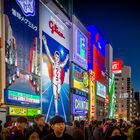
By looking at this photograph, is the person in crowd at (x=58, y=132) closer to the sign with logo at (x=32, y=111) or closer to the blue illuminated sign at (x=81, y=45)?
the sign with logo at (x=32, y=111)

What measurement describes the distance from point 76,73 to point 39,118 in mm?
35586

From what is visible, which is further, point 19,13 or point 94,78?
point 94,78

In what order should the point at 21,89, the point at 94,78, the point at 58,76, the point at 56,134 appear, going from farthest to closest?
the point at 94,78
the point at 58,76
the point at 21,89
the point at 56,134

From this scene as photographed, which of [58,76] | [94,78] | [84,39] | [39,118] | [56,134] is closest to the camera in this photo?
[56,134]

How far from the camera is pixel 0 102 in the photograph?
75.9ft

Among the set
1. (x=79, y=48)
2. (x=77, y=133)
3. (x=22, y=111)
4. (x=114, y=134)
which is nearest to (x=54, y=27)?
(x=79, y=48)

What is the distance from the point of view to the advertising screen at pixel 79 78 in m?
42.0

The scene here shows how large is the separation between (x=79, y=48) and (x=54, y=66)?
10.1 metres

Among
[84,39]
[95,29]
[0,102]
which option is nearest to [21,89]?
[0,102]

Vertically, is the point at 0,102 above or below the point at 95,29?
below

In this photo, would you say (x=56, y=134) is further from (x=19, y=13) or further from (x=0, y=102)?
(x=19, y=13)

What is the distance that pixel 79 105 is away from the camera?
43.3 meters

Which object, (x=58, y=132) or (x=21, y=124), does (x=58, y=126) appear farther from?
(x=21, y=124)

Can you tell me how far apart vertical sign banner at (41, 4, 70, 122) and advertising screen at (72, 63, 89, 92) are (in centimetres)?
325
